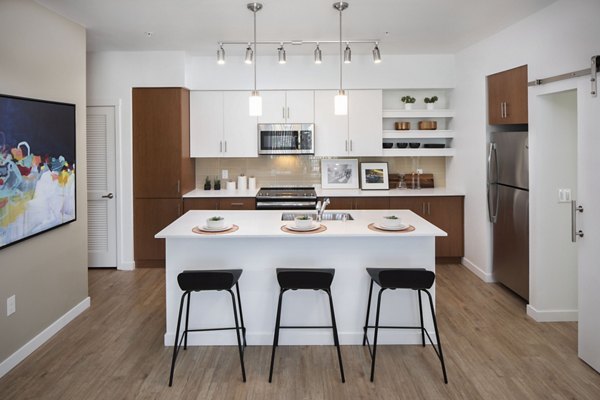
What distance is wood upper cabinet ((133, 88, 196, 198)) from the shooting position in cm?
532

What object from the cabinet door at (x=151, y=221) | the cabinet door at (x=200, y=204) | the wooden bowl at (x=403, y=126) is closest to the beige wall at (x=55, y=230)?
the cabinet door at (x=151, y=221)

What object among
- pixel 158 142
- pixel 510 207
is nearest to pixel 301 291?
pixel 510 207

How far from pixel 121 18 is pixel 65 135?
119 centimetres

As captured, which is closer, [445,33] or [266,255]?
[266,255]

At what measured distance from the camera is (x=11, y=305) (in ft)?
10.0

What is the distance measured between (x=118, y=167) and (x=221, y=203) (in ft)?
4.27

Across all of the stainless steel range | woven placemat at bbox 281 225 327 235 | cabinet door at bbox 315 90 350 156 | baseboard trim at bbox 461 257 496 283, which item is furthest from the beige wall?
baseboard trim at bbox 461 257 496 283

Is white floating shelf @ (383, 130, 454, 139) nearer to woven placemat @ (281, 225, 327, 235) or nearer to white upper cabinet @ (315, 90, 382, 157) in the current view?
white upper cabinet @ (315, 90, 382, 157)

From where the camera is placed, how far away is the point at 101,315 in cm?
398

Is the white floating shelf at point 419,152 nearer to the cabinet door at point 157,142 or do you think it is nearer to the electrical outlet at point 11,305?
the cabinet door at point 157,142

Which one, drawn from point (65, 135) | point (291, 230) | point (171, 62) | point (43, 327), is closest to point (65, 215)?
point (65, 135)

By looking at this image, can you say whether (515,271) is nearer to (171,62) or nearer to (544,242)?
(544,242)

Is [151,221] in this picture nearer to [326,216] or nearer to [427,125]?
[326,216]

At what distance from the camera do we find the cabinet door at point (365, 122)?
5691 mm
